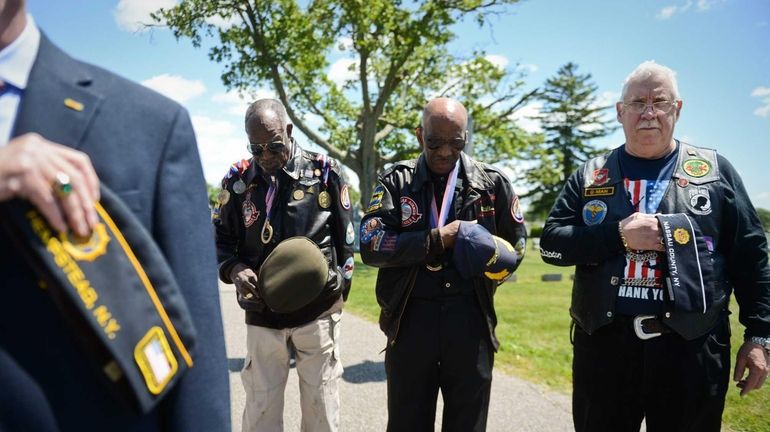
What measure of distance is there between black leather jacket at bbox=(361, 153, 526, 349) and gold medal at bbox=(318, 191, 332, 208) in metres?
0.43

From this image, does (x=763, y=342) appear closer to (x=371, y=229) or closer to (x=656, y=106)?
(x=656, y=106)

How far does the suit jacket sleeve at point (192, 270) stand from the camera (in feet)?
3.53

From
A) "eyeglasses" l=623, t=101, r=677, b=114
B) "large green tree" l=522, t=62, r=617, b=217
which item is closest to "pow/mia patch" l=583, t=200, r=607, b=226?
"eyeglasses" l=623, t=101, r=677, b=114

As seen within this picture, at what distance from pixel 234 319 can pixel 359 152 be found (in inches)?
459

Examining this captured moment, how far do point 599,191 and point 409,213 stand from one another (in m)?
1.08

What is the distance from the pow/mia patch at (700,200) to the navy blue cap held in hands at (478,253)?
98 centimetres

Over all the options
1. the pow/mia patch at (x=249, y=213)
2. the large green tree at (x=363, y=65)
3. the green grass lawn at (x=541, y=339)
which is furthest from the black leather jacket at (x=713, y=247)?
the large green tree at (x=363, y=65)

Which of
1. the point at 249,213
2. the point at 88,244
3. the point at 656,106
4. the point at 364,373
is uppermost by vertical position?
the point at 656,106

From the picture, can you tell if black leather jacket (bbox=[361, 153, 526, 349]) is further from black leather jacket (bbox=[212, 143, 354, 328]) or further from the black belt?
the black belt

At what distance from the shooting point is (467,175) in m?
2.87

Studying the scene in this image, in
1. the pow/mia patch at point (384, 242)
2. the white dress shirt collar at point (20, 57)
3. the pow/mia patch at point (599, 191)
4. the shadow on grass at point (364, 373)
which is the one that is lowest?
the shadow on grass at point (364, 373)

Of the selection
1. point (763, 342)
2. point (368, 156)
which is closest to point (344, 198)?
point (763, 342)

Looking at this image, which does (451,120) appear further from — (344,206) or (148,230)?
(148,230)

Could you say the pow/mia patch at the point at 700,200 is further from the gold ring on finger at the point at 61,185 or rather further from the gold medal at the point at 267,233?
the gold ring on finger at the point at 61,185
